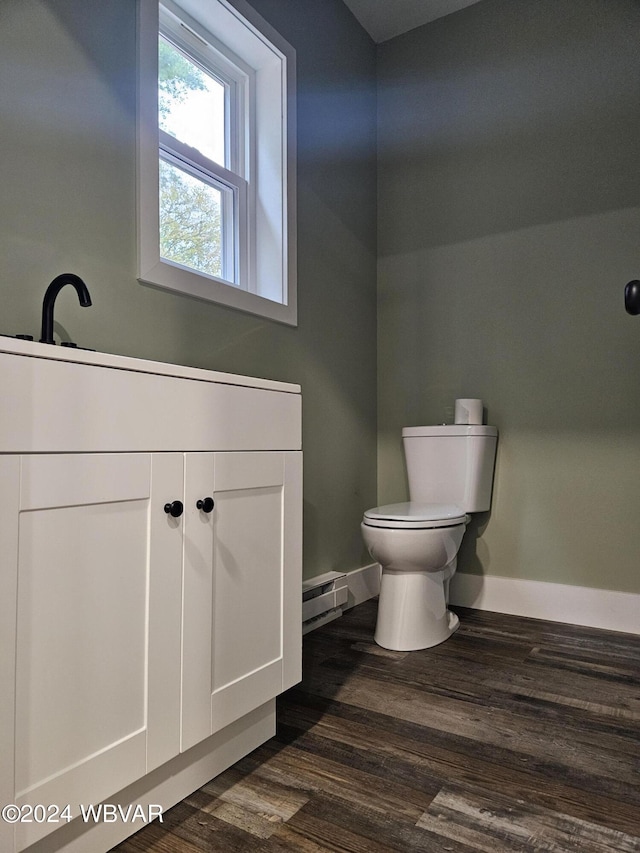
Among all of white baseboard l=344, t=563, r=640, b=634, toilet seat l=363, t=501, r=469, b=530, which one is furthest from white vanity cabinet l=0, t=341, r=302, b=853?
white baseboard l=344, t=563, r=640, b=634

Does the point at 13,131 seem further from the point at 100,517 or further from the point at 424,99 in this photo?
the point at 424,99

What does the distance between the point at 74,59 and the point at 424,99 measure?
1.79m

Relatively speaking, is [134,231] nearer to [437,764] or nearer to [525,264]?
[437,764]

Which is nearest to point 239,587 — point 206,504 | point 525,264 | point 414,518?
point 206,504

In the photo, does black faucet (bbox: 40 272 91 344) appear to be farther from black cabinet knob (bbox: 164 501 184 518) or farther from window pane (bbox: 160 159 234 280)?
window pane (bbox: 160 159 234 280)

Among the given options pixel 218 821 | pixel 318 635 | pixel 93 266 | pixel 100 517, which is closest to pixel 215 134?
pixel 93 266

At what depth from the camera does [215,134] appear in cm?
216

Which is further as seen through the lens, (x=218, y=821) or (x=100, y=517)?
(x=218, y=821)

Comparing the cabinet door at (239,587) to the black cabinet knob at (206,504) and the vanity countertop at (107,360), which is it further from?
the vanity countertop at (107,360)

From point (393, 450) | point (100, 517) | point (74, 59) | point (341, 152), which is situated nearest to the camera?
point (100, 517)

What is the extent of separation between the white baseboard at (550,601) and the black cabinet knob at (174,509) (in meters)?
1.76

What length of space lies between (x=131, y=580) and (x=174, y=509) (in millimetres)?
145

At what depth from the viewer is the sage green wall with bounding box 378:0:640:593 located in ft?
7.45

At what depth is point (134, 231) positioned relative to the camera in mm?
1569
